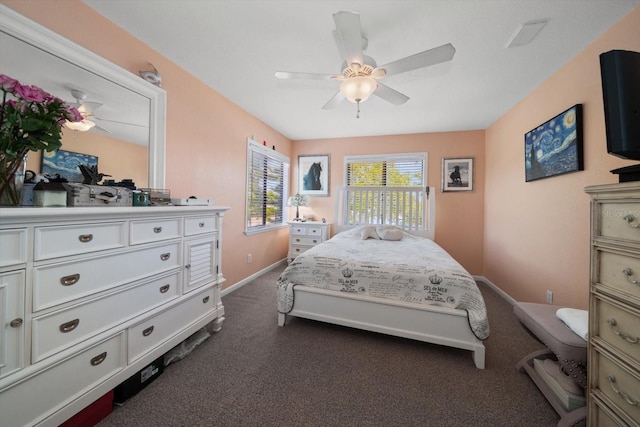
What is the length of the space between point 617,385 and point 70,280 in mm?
2350

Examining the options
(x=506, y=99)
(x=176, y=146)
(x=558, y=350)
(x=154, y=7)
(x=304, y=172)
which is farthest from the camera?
(x=304, y=172)

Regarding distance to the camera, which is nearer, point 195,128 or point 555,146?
point 555,146

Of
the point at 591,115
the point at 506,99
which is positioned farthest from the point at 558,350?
the point at 506,99

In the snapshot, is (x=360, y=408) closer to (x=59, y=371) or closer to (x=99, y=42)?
(x=59, y=371)

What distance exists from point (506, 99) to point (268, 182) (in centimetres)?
338

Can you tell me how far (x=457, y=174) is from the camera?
367 cm

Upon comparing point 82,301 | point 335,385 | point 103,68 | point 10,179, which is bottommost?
point 335,385

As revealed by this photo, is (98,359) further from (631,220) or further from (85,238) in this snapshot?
(631,220)

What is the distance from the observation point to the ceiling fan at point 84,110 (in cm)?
143

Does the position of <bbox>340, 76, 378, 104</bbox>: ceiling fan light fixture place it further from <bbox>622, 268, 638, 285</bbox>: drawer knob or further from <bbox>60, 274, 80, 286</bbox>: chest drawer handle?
<bbox>60, 274, 80, 286</bbox>: chest drawer handle

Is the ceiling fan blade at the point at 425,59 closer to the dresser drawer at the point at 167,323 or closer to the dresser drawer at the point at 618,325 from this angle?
the dresser drawer at the point at 618,325

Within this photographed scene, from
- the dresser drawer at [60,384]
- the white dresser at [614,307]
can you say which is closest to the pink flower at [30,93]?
the dresser drawer at [60,384]

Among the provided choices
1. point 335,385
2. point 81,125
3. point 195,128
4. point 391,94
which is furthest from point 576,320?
point 195,128

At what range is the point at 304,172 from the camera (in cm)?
442
